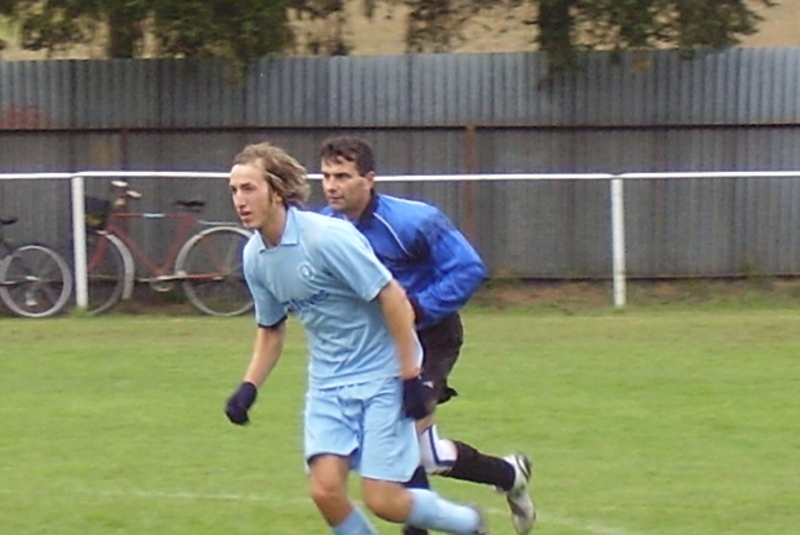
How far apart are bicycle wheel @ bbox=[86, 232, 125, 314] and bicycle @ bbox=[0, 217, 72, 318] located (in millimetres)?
229

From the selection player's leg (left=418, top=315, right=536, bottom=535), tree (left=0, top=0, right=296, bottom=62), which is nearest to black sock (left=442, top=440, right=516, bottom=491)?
player's leg (left=418, top=315, right=536, bottom=535)

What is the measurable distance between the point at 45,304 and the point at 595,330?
455 centimetres

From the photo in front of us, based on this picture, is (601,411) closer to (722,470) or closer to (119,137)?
(722,470)

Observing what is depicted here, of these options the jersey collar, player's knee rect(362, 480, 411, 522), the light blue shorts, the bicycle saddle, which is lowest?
player's knee rect(362, 480, 411, 522)

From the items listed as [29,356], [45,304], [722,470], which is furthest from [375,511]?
[45,304]

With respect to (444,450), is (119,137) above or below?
above

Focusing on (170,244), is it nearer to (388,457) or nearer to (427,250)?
(427,250)

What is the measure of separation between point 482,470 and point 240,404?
49.5 inches

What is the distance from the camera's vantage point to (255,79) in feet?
47.9

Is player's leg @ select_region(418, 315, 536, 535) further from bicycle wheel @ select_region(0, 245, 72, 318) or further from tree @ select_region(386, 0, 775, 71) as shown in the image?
tree @ select_region(386, 0, 775, 71)

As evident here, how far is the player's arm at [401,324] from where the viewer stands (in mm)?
5082

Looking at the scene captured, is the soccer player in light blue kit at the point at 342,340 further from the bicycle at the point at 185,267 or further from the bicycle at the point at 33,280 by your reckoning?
the bicycle at the point at 33,280

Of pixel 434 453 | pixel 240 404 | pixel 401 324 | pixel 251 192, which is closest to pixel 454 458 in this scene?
pixel 434 453

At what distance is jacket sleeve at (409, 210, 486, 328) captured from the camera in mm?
5867
